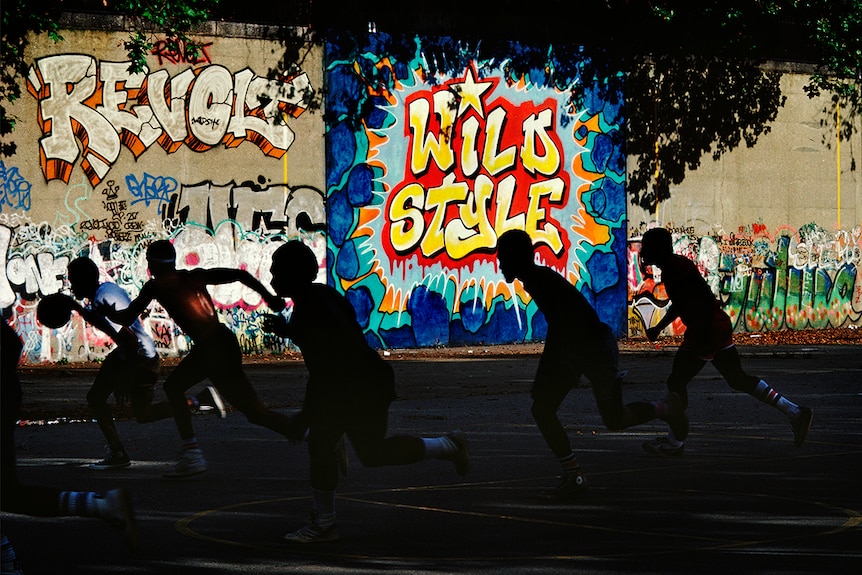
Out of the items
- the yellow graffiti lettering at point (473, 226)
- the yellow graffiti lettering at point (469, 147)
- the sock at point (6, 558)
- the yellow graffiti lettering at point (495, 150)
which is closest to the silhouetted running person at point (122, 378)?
A: the sock at point (6, 558)

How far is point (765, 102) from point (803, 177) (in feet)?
5.91

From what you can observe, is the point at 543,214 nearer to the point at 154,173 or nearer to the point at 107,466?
the point at 154,173

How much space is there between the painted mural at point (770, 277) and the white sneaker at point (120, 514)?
20.1 metres

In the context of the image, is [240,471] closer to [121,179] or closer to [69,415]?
[69,415]

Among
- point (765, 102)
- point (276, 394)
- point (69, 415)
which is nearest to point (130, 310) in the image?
point (69, 415)

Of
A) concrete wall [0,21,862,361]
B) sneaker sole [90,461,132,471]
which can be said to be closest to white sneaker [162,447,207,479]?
sneaker sole [90,461,132,471]

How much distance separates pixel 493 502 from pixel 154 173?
542 inches

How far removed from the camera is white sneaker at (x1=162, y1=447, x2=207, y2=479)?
9484 millimetres

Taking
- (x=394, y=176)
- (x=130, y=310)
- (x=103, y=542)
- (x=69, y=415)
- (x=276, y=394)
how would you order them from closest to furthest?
(x=103, y=542)
(x=130, y=310)
(x=69, y=415)
(x=276, y=394)
(x=394, y=176)

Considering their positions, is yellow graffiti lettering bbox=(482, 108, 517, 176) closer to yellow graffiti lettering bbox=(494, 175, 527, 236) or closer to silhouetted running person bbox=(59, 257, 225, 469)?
yellow graffiti lettering bbox=(494, 175, 527, 236)

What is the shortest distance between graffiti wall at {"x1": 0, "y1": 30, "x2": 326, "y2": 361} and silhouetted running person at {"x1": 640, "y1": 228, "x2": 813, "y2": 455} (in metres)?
11.9

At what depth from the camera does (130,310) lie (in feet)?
31.5

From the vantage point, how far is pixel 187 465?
9.49 m

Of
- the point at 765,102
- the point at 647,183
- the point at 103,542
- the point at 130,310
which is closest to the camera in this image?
the point at 103,542
